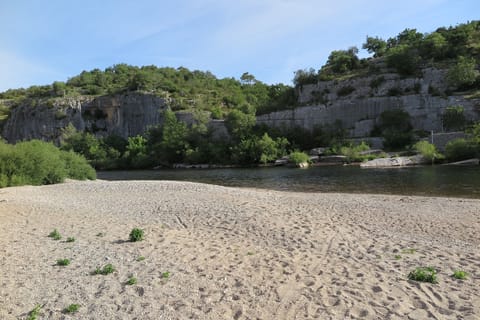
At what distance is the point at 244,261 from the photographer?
855 centimetres

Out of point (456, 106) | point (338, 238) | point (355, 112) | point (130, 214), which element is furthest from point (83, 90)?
point (338, 238)

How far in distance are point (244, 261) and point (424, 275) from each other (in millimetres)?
3855

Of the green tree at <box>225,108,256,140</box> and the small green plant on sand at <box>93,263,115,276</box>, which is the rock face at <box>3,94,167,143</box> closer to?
the green tree at <box>225,108,256,140</box>

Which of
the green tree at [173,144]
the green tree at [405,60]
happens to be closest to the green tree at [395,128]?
the green tree at [405,60]

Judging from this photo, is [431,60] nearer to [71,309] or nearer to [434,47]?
[434,47]

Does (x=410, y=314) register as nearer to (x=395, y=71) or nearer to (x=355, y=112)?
(x=355, y=112)

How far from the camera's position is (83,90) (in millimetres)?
118562

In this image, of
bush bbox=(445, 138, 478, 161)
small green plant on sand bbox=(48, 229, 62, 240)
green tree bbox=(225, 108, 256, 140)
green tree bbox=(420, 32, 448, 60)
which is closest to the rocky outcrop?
bush bbox=(445, 138, 478, 161)

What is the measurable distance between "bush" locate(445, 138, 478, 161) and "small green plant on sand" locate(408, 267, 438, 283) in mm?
45986

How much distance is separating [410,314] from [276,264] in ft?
10.5

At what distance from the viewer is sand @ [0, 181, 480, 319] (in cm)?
616

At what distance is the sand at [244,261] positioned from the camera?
6.16 meters

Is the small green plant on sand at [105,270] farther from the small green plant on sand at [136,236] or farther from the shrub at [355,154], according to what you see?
the shrub at [355,154]

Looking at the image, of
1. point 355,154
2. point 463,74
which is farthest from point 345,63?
point 355,154
